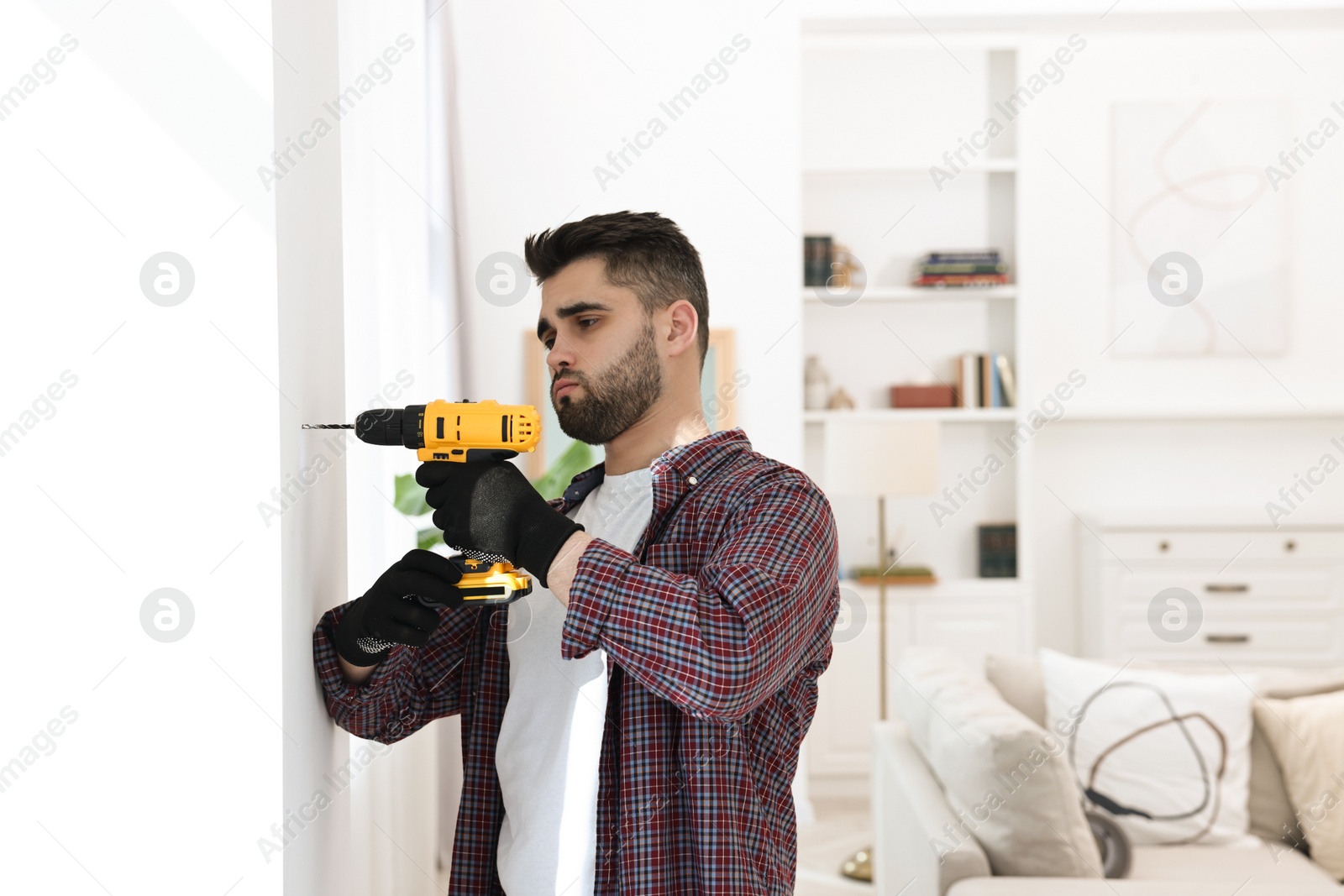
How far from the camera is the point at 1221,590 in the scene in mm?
3939

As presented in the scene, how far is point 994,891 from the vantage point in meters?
A: 1.87

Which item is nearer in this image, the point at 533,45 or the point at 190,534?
the point at 190,534

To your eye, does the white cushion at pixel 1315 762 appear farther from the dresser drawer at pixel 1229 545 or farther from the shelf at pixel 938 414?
the shelf at pixel 938 414

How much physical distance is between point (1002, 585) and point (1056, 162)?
1.84 m

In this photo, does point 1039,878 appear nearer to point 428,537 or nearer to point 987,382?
point 428,537

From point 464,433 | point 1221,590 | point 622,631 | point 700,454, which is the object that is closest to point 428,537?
point 700,454

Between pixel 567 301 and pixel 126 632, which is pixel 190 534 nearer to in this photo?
pixel 126 632

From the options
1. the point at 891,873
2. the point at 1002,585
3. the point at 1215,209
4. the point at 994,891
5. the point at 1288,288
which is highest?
the point at 1215,209

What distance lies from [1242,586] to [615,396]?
361cm

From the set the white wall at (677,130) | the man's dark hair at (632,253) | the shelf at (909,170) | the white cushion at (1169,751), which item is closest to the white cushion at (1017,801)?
the white cushion at (1169,751)

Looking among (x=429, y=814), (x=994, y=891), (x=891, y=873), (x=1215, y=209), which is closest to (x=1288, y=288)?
(x=1215, y=209)

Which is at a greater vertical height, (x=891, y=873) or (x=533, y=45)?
(x=533, y=45)

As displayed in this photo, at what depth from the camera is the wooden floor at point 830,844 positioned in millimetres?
3223

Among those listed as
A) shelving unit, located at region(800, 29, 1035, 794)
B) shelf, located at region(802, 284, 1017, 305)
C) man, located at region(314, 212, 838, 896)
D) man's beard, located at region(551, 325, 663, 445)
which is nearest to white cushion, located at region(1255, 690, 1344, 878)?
shelving unit, located at region(800, 29, 1035, 794)
